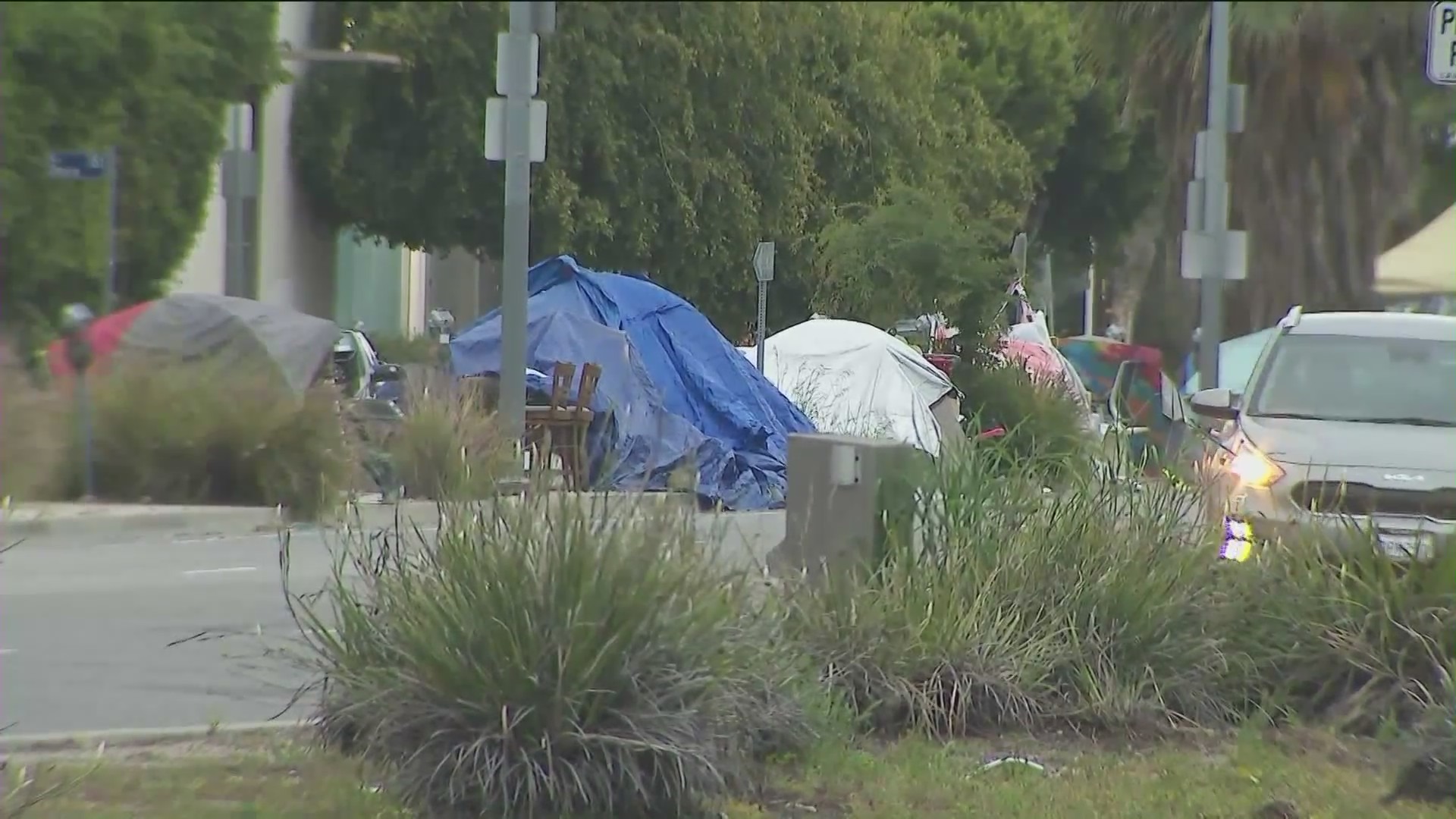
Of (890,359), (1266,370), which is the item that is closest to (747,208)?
(890,359)

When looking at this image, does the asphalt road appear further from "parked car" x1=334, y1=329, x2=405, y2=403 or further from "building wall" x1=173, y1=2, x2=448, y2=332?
"building wall" x1=173, y1=2, x2=448, y2=332

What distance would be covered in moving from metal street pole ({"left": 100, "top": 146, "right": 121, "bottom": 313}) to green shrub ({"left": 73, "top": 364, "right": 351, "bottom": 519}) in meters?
4.04

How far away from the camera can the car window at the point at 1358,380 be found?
35.6ft

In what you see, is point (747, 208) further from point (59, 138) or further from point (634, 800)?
point (59, 138)

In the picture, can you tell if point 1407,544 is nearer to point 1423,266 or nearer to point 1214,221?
point 1423,266

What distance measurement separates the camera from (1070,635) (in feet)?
23.8

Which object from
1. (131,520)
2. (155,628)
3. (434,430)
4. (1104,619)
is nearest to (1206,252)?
(434,430)

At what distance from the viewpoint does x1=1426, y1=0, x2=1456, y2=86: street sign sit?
8141 millimetres

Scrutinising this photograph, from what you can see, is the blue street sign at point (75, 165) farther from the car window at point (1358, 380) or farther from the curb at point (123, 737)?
the curb at point (123, 737)

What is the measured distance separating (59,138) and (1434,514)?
16324mm

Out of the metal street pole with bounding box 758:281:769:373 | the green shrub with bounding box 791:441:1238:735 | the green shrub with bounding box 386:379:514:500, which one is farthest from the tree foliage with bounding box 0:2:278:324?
the green shrub with bounding box 791:441:1238:735

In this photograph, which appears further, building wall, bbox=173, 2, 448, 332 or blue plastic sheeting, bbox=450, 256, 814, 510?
building wall, bbox=173, 2, 448, 332

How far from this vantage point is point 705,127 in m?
15.7

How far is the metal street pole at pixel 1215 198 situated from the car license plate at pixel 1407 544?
1551cm
